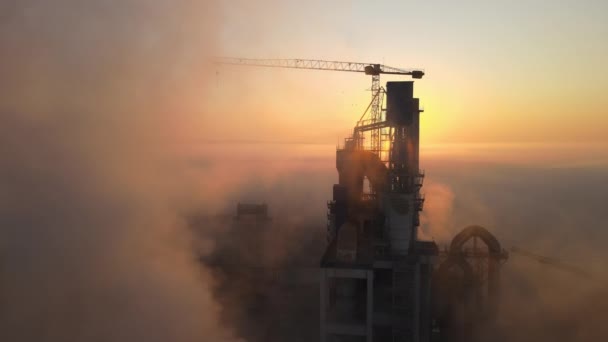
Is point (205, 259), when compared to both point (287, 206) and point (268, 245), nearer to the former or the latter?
point (268, 245)

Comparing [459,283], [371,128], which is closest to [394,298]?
[459,283]

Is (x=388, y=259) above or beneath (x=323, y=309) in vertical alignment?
above

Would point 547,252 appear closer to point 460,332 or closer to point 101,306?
point 460,332

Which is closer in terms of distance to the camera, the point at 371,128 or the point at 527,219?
the point at 371,128

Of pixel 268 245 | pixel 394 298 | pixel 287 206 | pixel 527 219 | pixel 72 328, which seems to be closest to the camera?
pixel 72 328

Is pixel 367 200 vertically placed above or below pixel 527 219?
above

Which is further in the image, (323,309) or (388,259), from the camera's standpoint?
(388,259)

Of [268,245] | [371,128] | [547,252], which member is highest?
[371,128]

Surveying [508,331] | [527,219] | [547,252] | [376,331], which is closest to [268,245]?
[376,331]

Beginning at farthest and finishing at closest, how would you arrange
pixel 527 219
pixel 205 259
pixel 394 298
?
1. pixel 527 219
2. pixel 205 259
3. pixel 394 298
